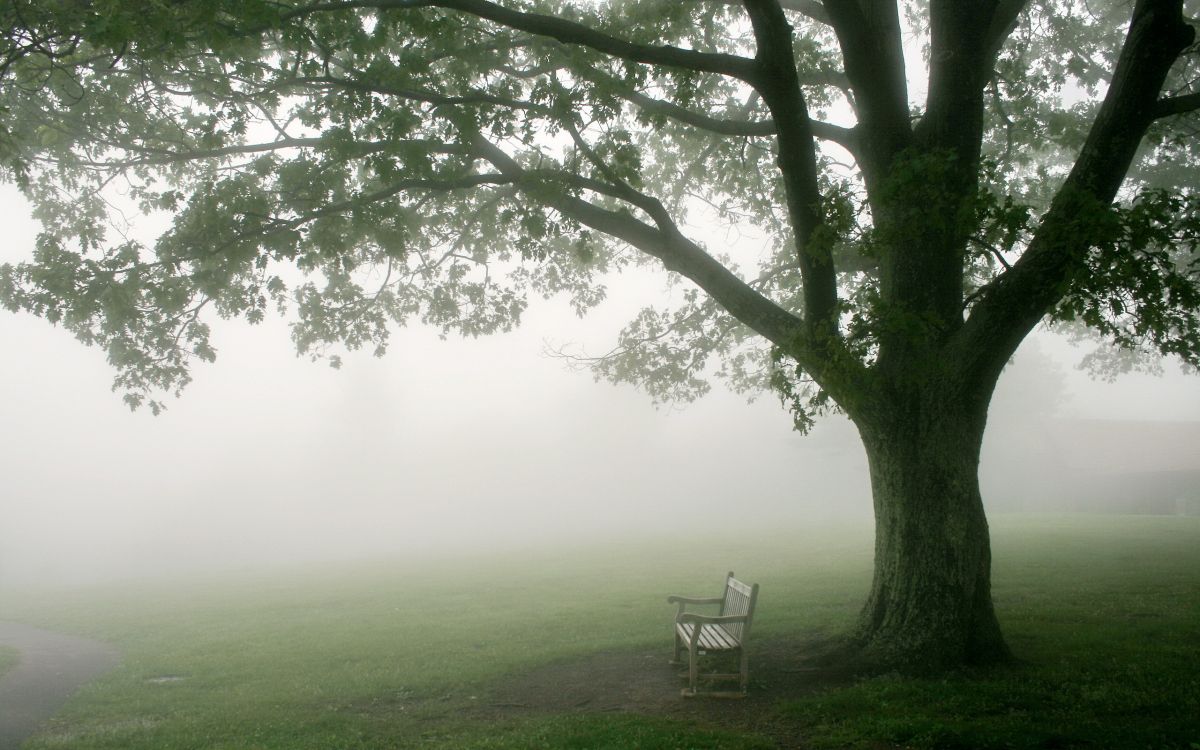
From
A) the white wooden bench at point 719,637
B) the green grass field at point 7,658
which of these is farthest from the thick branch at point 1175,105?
the green grass field at point 7,658

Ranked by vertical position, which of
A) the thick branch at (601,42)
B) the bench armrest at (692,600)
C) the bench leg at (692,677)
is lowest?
the bench leg at (692,677)

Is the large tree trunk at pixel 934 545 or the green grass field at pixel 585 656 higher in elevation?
the large tree trunk at pixel 934 545

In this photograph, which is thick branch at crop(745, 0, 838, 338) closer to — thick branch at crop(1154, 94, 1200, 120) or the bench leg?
thick branch at crop(1154, 94, 1200, 120)

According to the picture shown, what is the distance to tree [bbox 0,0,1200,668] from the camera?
7.38 m

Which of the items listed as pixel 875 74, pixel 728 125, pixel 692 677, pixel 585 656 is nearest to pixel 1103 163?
pixel 875 74

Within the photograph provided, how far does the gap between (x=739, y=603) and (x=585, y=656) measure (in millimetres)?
2626

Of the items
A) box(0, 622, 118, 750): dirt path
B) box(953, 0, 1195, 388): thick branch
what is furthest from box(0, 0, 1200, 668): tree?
box(0, 622, 118, 750): dirt path

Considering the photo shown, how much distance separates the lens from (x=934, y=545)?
8.53m

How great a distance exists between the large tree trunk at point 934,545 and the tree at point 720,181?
3cm

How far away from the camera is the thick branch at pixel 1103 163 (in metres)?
7.72

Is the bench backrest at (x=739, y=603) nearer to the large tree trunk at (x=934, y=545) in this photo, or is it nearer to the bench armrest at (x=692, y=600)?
the bench armrest at (x=692, y=600)

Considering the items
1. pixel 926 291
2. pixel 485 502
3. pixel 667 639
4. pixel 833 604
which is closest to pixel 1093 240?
pixel 926 291

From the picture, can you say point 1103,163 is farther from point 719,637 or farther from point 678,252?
point 719,637

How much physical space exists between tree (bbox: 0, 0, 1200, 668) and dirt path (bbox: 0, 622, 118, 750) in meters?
4.47
